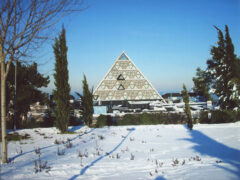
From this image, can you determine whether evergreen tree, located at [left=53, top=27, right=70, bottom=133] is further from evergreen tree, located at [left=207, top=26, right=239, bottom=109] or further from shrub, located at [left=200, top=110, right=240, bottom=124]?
evergreen tree, located at [left=207, top=26, right=239, bottom=109]

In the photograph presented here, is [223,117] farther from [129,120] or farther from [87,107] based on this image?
[87,107]

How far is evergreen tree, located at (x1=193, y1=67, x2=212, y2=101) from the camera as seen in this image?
31688mm

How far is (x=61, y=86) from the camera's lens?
1091 cm

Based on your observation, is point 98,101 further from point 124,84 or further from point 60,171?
point 60,171

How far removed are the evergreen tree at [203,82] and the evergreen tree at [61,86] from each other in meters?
27.8

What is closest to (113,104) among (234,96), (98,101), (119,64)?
(98,101)

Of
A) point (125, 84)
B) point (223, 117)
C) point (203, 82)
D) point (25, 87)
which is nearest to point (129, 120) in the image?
point (223, 117)

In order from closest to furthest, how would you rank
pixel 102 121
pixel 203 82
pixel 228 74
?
pixel 102 121 < pixel 228 74 < pixel 203 82

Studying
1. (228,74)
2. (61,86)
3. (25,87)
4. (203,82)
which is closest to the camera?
(61,86)

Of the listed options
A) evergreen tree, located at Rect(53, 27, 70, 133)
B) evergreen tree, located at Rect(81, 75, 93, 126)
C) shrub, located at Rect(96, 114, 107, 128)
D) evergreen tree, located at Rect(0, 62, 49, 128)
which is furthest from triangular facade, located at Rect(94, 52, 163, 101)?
evergreen tree, located at Rect(53, 27, 70, 133)

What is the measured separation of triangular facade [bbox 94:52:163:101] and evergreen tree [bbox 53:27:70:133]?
50.1 feet

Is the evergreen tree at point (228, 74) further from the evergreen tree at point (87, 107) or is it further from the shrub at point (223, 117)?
the evergreen tree at point (87, 107)

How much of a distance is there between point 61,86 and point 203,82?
28929 mm

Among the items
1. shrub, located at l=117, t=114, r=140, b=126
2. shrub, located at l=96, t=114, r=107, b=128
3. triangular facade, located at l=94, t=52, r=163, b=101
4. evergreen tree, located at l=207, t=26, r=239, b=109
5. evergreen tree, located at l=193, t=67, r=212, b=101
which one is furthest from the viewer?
evergreen tree, located at l=193, t=67, r=212, b=101
